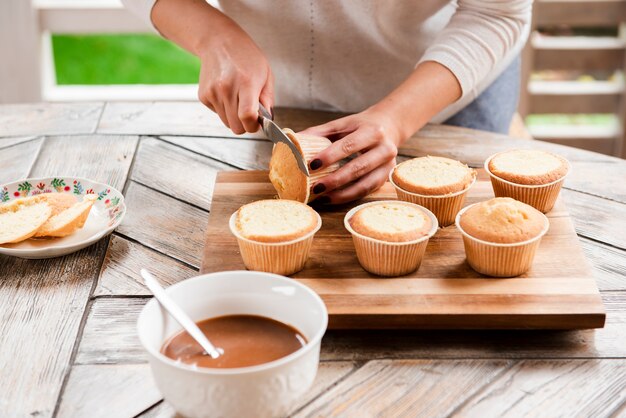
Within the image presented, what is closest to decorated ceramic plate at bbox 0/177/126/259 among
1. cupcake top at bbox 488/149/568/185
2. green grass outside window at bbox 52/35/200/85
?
cupcake top at bbox 488/149/568/185

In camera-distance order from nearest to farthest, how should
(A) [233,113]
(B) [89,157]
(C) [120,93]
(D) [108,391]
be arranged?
(D) [108,391], (A) [233,113], (B) [89,157], (C) [120,93]

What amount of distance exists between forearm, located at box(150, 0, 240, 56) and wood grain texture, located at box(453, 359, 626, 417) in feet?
3.20

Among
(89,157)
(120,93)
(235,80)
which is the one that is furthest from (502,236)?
(120,93)

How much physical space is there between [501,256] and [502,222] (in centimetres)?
8

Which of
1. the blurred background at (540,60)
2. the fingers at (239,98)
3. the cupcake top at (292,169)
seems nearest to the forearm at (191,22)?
the fingers at (239,98)

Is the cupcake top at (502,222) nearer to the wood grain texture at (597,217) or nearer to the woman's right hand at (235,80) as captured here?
the wood grain texture at (597,217)

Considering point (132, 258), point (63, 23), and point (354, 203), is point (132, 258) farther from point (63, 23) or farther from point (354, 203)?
point (63, 23)

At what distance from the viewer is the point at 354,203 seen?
4.85ft

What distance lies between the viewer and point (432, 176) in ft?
4.72

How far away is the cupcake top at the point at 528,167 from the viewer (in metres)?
1.41

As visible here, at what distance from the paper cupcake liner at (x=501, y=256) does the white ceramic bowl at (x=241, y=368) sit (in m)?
0.36

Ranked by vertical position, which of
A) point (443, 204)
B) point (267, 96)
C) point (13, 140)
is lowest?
point (13, 140)

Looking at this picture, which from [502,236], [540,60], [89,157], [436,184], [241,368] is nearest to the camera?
[241,368]

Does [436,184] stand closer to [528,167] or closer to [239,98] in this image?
[528,167]
